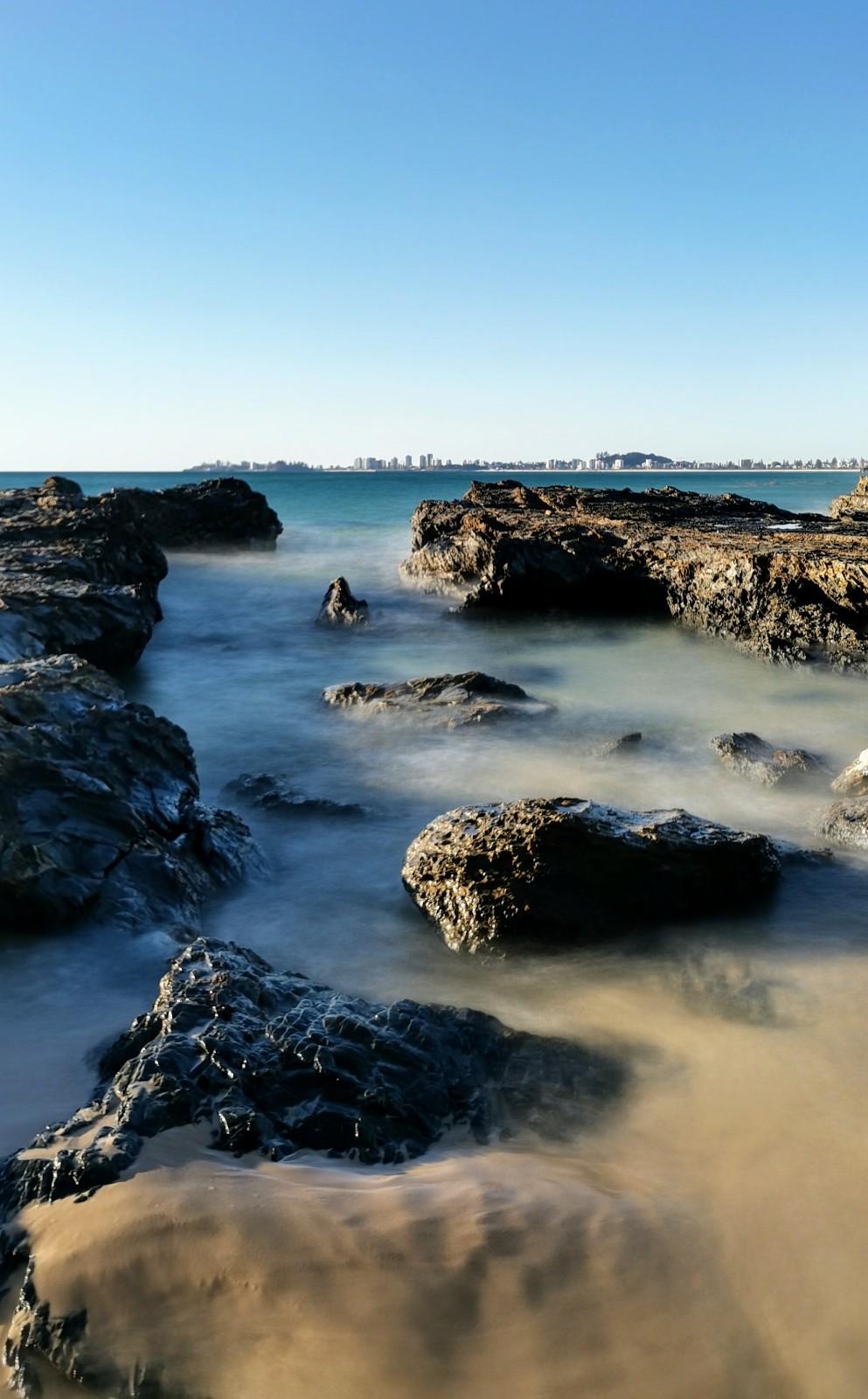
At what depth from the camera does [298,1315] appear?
2008 millimetres

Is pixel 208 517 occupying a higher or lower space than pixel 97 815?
higher

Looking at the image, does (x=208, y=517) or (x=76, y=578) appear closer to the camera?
(x=76, y=578)

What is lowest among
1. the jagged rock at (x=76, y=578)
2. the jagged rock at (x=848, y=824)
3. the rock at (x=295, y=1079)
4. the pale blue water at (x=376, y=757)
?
the pale blue water at (x=376, y=757)

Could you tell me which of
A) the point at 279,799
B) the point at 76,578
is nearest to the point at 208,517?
the point at 76,578

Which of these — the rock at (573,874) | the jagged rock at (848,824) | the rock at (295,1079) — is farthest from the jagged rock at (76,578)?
the jagged rock at (848,824)

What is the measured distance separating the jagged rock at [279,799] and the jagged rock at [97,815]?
76cm

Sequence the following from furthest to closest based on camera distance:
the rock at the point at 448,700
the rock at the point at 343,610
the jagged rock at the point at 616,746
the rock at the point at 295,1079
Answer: the rock at the point at 343,610 < the rock at the point at 448,700 < the jagged rock at the point at 616,746 < the rock at the point at 295,1079

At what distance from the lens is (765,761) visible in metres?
7.20

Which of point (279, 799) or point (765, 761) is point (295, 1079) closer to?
point (279, 799)

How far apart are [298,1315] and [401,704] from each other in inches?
280

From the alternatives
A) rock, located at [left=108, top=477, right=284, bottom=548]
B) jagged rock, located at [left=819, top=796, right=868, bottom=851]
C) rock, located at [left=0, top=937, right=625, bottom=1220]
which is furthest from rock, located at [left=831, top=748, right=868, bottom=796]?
rock, located at [left=108, top=477, right=284, bottom=548]

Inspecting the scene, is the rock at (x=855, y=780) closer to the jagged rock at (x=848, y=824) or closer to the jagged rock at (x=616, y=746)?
the jagged rock at (x=848, y=824)

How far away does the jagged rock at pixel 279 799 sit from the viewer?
653 centimetres

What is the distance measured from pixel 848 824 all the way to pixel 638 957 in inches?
82.5
